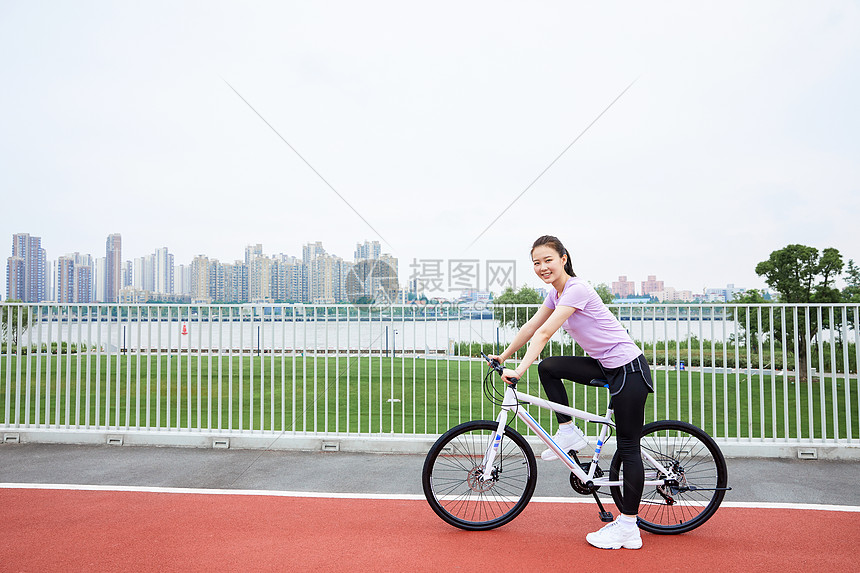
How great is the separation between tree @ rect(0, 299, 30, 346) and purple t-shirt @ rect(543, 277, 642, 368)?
6555mm

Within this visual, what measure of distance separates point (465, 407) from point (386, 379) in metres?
4.68

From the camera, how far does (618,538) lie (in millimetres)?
3848

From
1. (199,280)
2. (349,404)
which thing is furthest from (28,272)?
(349,404)

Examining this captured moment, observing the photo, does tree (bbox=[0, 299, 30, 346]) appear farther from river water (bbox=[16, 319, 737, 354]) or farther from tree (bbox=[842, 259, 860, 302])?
tree (bbox=[842, 259, 860, 302])

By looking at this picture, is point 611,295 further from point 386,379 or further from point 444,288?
point 386,379

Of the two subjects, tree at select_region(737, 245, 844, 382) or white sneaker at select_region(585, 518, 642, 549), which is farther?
tree at select_region(737, 245, 844, 382)

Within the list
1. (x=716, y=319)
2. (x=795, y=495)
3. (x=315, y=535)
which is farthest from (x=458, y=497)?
(x=716, y=319)

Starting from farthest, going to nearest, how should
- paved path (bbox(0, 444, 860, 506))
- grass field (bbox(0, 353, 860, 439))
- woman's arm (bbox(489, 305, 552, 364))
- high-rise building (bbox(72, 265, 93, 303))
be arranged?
high-rise building (bbox(72, 265, 93, 303)), grass field (bbox(0, 353, 860, 439)), paved path (bbox(0, 444, 860, 506)), woman's arm (bbox(489, 305, 552, 364))

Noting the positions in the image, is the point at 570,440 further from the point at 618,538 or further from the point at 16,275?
the point at 16,275

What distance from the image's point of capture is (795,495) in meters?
5.04

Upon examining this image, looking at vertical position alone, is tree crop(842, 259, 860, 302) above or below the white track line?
above

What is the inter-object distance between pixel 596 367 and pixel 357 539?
6.44 feet

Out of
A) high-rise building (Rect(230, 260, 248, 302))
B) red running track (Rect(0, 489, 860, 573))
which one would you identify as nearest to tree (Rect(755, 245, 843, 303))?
red running track (Rect(0, 489, 860, 573))

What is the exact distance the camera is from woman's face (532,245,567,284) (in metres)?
4.16
